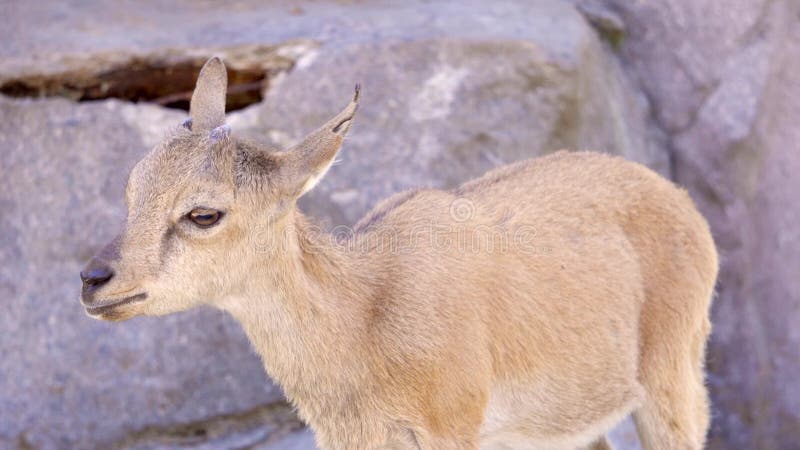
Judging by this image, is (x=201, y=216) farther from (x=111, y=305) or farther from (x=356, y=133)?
(x=356, y=133)

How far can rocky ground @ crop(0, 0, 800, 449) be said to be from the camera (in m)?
6.88

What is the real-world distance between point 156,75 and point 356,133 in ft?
5.02

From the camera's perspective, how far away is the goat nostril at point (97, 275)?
4.16 m

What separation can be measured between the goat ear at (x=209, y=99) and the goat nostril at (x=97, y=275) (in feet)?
3.10

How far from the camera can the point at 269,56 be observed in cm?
755

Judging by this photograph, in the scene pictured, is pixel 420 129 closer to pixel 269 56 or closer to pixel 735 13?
pixel 269 56

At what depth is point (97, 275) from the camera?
4164mm

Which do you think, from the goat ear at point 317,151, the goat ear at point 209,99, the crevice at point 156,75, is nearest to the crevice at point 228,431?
the crevice at point 156,75

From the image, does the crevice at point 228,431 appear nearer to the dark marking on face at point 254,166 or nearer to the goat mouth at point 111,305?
the goat mouth at point 111,305

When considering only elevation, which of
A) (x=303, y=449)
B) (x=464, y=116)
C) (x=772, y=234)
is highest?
(x=464, y=116)

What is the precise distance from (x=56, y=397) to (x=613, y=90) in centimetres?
488

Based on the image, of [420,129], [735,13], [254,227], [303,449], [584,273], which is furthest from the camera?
[735,13]

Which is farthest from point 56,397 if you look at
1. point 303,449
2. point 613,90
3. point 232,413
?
point 613,90

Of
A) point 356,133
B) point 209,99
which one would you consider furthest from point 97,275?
point 356,133
